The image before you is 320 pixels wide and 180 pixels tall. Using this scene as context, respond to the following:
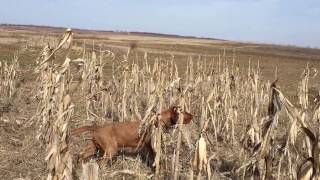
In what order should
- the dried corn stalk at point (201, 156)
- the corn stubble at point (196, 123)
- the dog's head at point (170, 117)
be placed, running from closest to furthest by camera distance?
the corn stubble at point (196, 123) → the dried corn stalk at point (201, 156) → the dog's head at point (170, 117)

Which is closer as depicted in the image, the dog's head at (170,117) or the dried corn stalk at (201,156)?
the dried corn stalk at (201,156)

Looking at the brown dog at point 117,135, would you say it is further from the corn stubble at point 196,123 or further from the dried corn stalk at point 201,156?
the dried corn stalk at point 201,156

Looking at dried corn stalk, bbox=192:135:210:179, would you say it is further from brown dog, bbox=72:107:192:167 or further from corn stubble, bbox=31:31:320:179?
brown dog, bbox=72:107:192:167

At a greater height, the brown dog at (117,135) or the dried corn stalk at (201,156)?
the dried corn stalk at (201,156)

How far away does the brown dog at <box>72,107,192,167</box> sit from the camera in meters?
7.46

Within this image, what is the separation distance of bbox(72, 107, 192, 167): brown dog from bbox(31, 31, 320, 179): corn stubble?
0.62 ft

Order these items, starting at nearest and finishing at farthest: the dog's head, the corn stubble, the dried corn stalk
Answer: the corn stubble < the dried corn stalk < the dog's head

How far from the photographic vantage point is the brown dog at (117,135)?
7.46 metres

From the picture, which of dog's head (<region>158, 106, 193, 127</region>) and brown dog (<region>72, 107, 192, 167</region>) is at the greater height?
dog's head (<region>158, 106, 193, 127</region>)

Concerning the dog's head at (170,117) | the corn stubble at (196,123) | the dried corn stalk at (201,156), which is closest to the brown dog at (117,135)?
the dog's head at (170,117)

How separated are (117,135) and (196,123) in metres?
4.22

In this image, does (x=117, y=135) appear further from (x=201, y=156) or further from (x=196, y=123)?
(x=196, y=123)

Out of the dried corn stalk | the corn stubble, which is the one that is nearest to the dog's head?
the corn stubble

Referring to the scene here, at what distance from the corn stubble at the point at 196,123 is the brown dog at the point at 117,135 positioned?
0.19m
